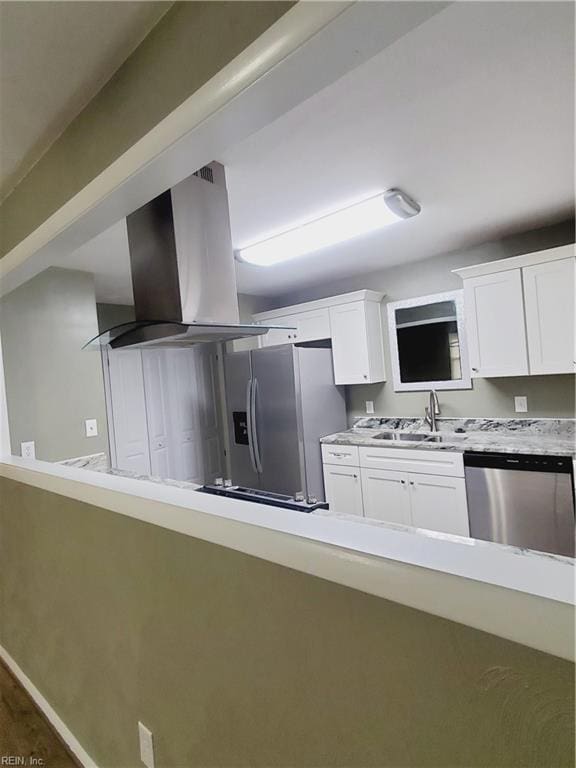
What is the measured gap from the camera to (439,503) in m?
2.98

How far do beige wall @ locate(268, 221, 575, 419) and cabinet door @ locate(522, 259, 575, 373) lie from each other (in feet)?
1.13

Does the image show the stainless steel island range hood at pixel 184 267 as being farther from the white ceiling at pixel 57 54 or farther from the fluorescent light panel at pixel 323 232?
the fluorescent light panel at pixel 323 232

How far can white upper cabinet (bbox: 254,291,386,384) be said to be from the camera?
3.81 metres

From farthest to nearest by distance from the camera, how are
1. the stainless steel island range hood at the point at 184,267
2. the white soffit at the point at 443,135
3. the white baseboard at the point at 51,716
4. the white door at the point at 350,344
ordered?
1. the white door at the point at 350,344
2. the stainless steel island range hood at the point at 184,267
3. the white baseboard at the point at 51,716
4. the white soffit at the point at 443,135

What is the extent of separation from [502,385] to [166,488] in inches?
114

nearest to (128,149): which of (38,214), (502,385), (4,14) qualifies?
(4,14)

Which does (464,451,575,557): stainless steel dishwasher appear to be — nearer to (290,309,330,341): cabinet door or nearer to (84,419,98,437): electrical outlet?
(290,309,330,341): cabinet door

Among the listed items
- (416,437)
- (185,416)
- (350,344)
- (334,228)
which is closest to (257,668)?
(334,228)

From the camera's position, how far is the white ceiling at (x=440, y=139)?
1232 mm

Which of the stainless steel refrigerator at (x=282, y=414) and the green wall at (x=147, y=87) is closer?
the green wall at (x=147, y=87)

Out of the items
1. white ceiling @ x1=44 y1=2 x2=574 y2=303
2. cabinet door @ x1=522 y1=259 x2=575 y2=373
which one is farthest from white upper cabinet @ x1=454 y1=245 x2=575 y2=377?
white ceiling @ x1=44 y1=2 x2=574 y2=303

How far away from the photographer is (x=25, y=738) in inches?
68.3

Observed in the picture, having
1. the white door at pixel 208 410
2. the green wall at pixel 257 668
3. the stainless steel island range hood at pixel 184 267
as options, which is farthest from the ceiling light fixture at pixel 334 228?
the white door at pixel 208 410

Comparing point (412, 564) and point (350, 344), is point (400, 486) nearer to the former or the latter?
point (350, 344)
